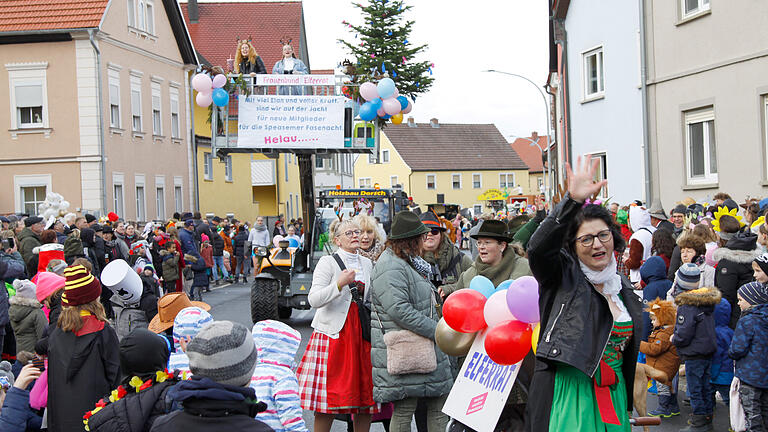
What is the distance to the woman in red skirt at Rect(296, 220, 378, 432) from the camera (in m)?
5.92

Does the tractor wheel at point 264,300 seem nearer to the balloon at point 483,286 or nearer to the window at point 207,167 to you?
the balloon at point 483,286

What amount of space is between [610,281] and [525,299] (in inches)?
21.4

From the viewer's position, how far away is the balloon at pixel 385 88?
1470cm

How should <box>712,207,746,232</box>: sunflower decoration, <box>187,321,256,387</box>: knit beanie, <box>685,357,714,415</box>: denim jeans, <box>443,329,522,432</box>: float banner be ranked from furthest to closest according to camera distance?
<box>712,207,746,232</box>: sunflower decoration < <box>685,357,714,415</box>: denim jeans < <box>443,329,522,432</box>: float banner < <box>187,321,256,387</box>: knit beanie

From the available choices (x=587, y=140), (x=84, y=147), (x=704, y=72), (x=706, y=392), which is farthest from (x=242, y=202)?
(x=706, y=392)

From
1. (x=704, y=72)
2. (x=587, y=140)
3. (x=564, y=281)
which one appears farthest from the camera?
(x=587, y=140)

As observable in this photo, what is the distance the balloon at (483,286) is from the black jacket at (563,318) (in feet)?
4.47

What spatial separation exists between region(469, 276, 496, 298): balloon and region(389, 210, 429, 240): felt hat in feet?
1.92

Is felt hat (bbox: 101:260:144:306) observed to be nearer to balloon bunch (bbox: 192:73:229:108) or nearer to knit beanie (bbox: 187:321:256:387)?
knit beanie (bbox: 187:321:256:387)

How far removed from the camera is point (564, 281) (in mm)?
3840

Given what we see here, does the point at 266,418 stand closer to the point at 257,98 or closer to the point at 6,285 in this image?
the point at 6,285

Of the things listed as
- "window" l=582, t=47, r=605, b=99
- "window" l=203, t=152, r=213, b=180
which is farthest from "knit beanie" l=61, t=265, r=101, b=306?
"window" l=203, t=152, r=213, b=180

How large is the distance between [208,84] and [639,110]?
9.98 meters

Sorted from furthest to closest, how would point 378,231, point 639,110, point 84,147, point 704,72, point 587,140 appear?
point 84,147
point 587,140
point 639,110
point 704,72
point 378,231
